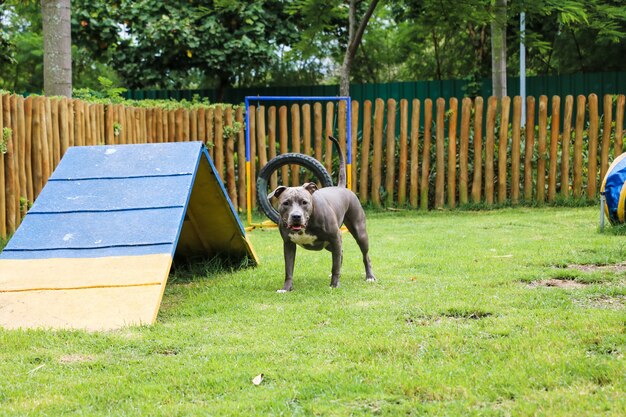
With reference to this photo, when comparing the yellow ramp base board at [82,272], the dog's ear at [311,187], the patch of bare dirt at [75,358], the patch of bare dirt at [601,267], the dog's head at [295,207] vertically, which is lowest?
the patch of bare dirt at [75,358]

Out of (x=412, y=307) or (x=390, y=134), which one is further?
(x=390, y=134)

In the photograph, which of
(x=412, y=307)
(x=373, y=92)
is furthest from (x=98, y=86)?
(x=412, y=307)

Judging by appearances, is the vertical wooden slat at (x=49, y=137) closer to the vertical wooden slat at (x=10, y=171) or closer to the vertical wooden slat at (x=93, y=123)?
the vertical wooden slat at (x=10, y=171)

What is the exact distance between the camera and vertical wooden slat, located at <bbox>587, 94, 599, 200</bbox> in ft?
43.1

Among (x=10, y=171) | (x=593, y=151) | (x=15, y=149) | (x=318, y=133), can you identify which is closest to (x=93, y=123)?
(x=15, y=149)

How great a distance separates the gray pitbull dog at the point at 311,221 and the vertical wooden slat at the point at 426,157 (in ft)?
20.9

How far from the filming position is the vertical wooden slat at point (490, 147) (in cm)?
1342

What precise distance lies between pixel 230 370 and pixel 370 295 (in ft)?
7.38

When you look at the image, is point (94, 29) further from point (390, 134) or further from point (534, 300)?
point (534, 300)

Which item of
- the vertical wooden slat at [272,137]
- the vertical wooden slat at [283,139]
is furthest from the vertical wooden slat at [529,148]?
the vertical wooden slat at [272,137]

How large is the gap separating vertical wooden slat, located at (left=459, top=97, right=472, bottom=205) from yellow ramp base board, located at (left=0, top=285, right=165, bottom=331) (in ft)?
28.3

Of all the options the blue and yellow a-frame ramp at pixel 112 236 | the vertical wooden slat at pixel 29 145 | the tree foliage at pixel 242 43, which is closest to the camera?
the blue and yellow a-frame ramp at pixel 112 236

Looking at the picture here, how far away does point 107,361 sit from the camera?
471 cm

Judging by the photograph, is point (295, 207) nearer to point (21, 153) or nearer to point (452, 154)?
point (21, 153)
